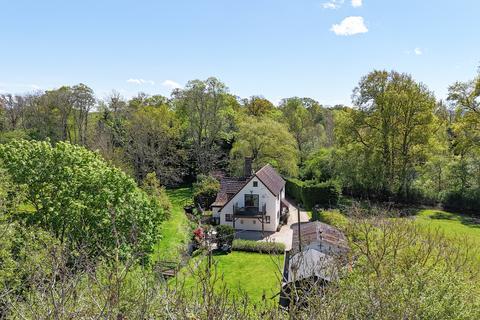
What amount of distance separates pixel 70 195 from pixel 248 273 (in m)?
11.3

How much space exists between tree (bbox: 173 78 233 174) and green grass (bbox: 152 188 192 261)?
6363 mm

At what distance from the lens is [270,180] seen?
3153 cm

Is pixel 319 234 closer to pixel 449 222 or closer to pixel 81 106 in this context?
pixel 449 222

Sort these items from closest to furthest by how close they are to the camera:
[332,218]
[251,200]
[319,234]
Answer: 1. [319,234]
2. [332,218]
3. [251,200]

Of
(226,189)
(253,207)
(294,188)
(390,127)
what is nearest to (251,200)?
(253,207)

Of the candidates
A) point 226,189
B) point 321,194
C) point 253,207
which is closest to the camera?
point 253,207

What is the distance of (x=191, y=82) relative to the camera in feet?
135

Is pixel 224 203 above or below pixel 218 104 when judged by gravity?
below

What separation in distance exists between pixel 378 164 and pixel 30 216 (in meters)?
29.3

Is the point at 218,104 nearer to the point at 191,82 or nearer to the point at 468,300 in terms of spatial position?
the point at 191,82

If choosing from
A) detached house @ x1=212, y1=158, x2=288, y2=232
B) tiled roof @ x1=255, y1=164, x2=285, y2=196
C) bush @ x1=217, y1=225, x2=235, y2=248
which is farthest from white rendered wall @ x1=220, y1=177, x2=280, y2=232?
bush @ x1=217, y1=225, x2=235, y2=248

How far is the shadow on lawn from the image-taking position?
2835cm

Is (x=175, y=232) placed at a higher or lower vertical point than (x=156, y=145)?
lower

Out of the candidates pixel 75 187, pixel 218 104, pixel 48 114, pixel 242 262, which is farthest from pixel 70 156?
pixel 48 114
